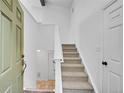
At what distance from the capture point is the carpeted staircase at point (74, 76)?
135 inches

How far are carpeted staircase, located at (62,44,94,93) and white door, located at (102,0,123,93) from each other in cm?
79

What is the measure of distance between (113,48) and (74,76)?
189 cm

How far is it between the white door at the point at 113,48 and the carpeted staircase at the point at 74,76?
789 millimetres

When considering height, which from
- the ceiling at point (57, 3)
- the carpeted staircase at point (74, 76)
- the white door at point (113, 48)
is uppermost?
the ceiling at point (57, 3)

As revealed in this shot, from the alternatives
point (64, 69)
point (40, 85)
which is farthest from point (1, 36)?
point (40, 85)

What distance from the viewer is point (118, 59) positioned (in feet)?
6.94

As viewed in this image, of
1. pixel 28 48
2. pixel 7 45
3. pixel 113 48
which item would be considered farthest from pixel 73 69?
pixel 7 45

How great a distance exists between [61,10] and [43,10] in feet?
2.86

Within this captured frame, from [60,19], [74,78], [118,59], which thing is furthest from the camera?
[60,19]

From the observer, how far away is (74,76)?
3.99 metres

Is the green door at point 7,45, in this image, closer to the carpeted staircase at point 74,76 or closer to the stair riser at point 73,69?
the carpeted staircase at point 74,76

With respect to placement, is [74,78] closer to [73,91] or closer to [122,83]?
[73,91]

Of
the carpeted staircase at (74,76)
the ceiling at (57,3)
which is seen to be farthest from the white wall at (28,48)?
the ceiling at (57,3)

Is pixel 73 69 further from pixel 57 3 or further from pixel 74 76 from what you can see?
pixel 57 3
